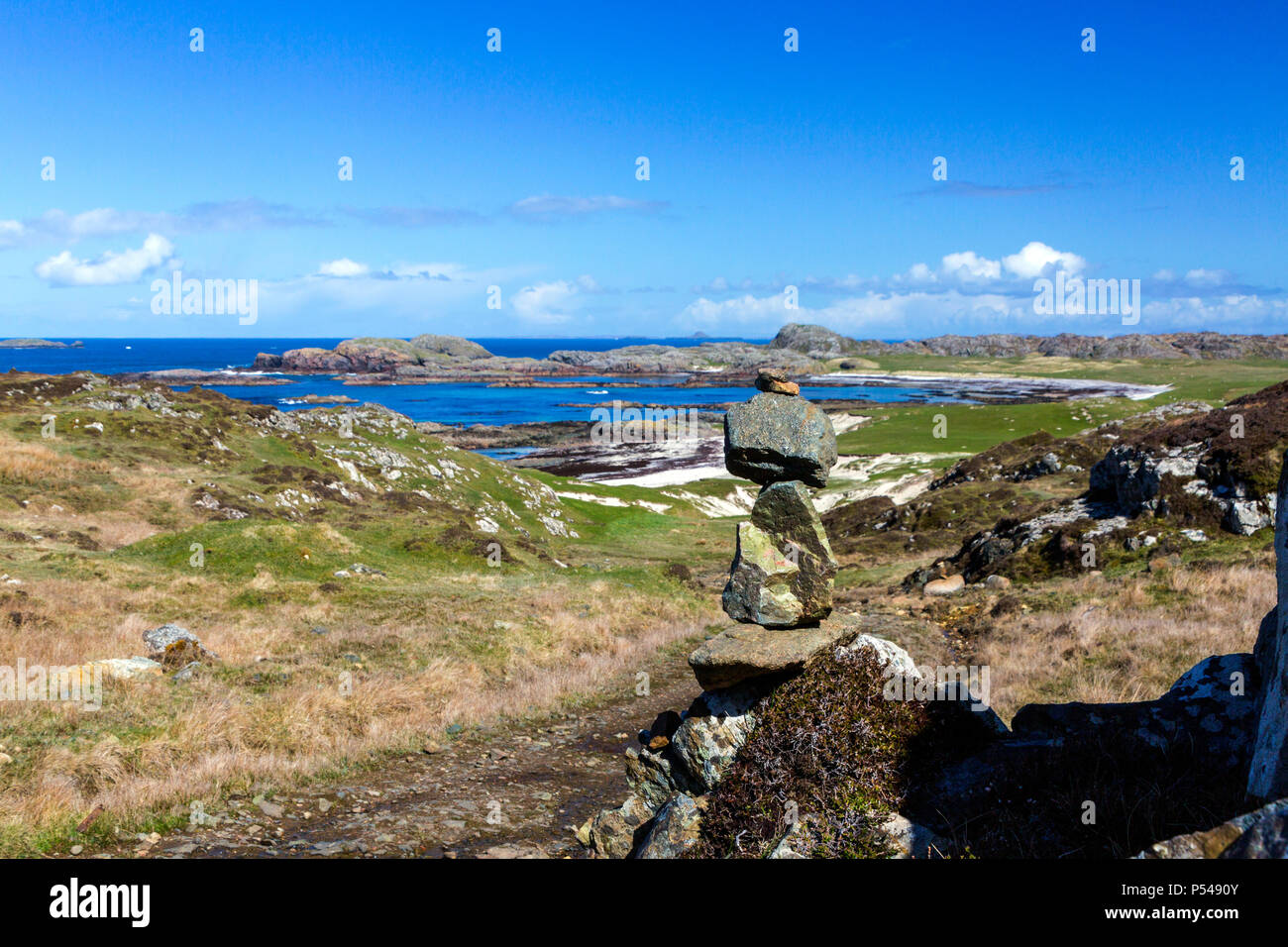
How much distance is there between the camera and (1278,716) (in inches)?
251

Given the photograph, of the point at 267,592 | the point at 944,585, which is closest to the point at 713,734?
the point at 267,592

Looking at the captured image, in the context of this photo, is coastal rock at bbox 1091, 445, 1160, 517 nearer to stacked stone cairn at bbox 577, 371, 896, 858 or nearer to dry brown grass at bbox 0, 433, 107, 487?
stacked stone cairn at bbox 577, 371, 896, 858

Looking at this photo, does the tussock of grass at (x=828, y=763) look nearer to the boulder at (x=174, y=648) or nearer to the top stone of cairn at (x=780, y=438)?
the top stone of cairn at (x=780, y=438)

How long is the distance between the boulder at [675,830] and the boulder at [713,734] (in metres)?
0.59

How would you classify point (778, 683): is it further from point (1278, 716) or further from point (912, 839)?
point (1278, 716)

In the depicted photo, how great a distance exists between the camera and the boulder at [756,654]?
11.0 meters

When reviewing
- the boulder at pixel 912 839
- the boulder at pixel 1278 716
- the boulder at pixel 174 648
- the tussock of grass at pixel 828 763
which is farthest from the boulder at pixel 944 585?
the boulder at pixel 174 648

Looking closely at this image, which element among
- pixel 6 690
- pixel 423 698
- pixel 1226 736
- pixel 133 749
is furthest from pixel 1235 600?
pixel 6 690

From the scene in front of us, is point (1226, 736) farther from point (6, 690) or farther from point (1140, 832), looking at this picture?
point (6, 690)

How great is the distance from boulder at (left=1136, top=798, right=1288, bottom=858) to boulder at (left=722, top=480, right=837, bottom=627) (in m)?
6.34

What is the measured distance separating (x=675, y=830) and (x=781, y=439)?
5758mm

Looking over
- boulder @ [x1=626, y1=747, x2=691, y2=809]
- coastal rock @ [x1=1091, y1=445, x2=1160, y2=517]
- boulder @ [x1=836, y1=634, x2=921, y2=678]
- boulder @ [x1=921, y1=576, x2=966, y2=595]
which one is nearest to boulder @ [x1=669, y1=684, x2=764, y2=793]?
boulder @ [x1=626, y1=747, x2=691, y2=809]

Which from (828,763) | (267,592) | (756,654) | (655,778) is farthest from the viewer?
(267,592)

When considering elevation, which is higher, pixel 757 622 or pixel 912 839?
pixel 757 622
